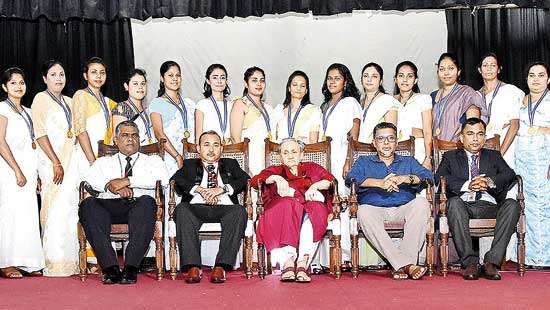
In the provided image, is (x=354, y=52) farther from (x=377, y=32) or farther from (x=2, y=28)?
(x=2, y=28)

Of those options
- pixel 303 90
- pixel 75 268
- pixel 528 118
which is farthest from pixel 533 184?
pixel 75 268

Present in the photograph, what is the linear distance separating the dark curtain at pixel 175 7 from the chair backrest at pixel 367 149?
5.06ft

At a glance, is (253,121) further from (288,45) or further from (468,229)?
(468,229)

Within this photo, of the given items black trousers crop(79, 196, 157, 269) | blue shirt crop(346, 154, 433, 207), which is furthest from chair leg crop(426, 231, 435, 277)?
black trousers crop(79, 196, 157, 269)

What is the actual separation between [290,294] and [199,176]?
1279mm

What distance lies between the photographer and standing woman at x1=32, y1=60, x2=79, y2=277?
245 inches

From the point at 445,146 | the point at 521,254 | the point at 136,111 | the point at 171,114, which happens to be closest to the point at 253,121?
the point at 171,114

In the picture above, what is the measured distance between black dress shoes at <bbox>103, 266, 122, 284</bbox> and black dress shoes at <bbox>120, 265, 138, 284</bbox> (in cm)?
3

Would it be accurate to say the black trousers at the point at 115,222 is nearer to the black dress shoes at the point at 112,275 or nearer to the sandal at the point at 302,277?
the black dress shoes at the point at 112,275

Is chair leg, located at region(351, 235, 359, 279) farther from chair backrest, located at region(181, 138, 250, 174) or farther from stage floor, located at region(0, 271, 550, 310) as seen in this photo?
chair backrest, located at region(181, 138, 250, 174)

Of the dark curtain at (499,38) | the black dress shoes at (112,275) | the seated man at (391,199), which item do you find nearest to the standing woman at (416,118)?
the seated man at (391,199)

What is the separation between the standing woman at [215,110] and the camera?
6.58 meters

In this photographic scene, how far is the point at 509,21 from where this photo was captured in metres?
7.69

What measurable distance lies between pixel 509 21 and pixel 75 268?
3.94 meters
